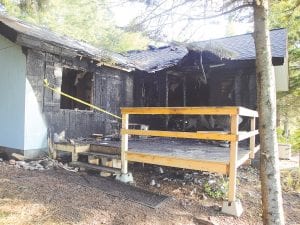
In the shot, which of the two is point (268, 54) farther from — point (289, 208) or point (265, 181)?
point (289, 208)

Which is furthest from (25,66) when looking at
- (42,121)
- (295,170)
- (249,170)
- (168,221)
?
(295,170)

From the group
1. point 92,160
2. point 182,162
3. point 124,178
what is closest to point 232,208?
point 182,162

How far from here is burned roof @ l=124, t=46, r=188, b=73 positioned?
33.8 ft

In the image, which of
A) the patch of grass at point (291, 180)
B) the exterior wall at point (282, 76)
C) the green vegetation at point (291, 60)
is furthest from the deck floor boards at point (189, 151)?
the exterior wall at point (282, 76)

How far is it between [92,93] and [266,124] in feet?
19.8

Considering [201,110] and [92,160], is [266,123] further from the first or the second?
[92,160]

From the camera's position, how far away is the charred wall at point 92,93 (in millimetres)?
7199

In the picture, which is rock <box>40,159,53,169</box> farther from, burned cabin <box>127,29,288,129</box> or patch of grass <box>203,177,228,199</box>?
burned cabin <box>127,29,288,129</box>

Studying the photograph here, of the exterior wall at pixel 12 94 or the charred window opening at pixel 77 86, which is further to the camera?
the charred window opening at pixel 77 86

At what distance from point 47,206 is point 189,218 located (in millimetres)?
2127

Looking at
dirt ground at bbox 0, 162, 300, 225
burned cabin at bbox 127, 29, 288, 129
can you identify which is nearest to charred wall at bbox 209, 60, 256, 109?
burned cabin at bbox 127, 29, 288, 129

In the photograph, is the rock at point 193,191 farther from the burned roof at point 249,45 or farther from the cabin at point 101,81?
the burned roof at point 249,45

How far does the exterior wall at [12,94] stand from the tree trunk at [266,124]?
547 centimetres

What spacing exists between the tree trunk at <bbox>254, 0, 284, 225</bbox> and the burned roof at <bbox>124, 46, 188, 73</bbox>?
19.2 feet
